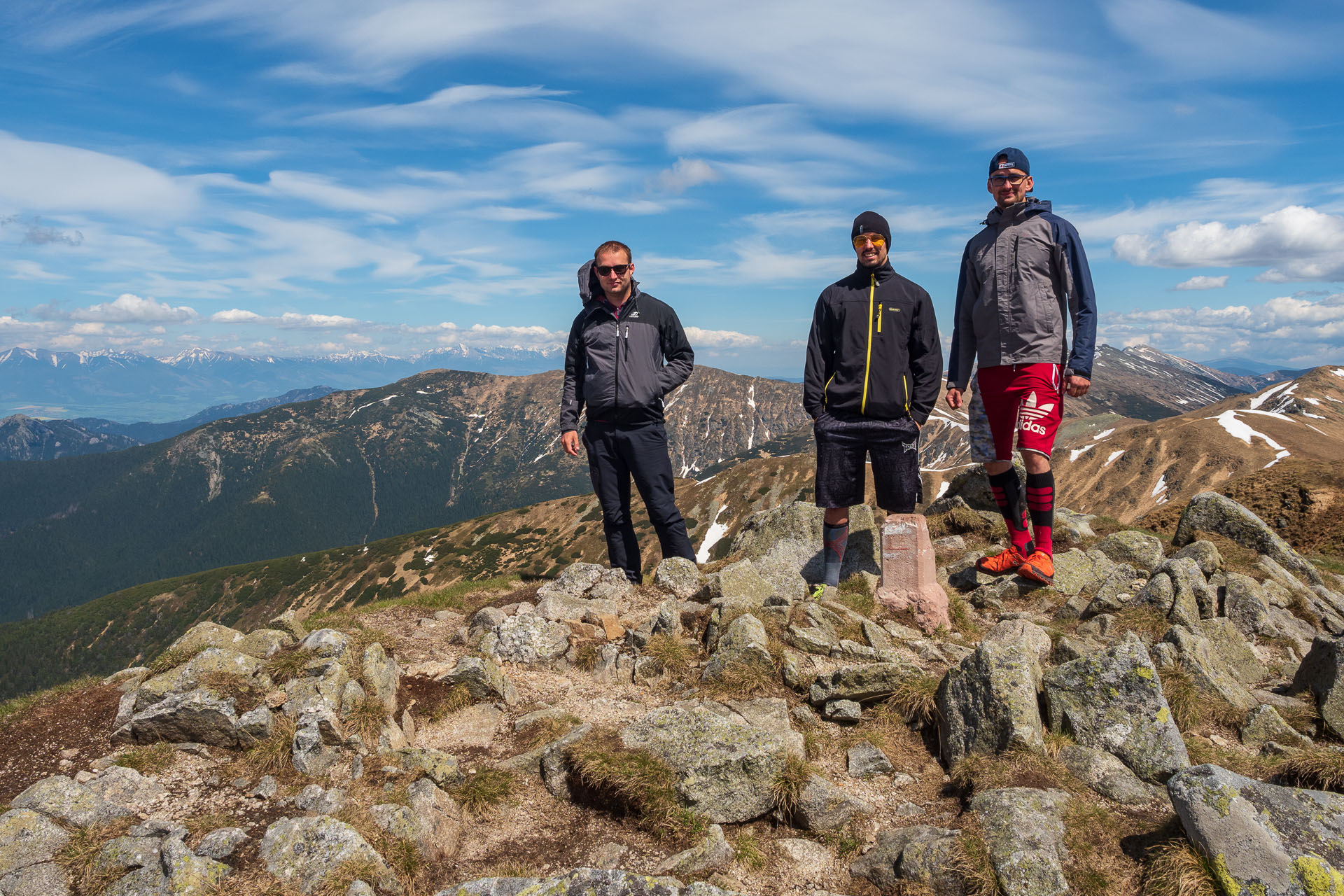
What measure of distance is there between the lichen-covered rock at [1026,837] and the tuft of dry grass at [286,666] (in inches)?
289

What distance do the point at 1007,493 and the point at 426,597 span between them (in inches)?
429

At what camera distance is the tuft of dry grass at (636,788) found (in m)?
5.82

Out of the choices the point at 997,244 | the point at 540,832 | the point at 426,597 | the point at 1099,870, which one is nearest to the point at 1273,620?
the point at 997,244

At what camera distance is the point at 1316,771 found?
523 centimetres

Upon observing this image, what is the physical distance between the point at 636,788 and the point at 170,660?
20.3 feet

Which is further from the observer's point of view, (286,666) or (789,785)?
(286,666)

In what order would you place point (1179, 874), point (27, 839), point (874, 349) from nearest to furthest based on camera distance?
point (1179, 874), point (27, 839), point (874, 349)

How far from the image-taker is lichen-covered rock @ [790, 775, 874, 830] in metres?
5.82

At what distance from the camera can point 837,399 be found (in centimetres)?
977

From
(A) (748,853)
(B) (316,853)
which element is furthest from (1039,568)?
(B) (316,853)

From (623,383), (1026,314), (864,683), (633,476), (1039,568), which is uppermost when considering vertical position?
(1026,314)

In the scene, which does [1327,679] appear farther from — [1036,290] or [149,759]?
[149,759]

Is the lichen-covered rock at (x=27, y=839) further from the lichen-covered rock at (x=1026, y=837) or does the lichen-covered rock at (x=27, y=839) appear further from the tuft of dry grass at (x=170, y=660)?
the lichen-covered rock at (x=1026, y=837)

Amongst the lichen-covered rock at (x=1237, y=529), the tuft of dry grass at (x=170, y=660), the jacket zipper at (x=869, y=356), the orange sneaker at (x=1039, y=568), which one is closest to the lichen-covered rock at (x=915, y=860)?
the jacket zipper at (x=869, y=356)
